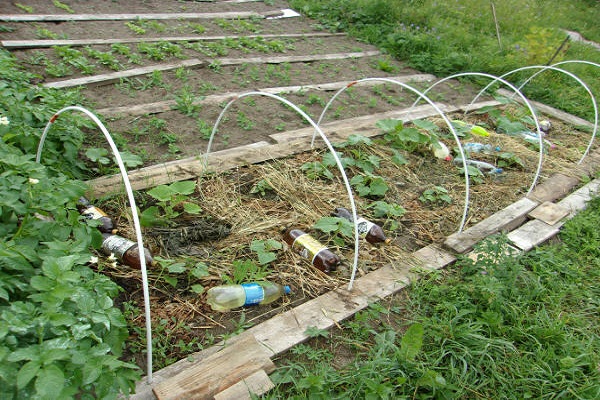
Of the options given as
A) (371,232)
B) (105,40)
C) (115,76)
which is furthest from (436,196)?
(105,40)

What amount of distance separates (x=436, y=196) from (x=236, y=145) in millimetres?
1740

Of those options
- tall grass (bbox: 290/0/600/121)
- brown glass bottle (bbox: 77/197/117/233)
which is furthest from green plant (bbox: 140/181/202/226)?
tall grass (bbox: 290/0/600/121)

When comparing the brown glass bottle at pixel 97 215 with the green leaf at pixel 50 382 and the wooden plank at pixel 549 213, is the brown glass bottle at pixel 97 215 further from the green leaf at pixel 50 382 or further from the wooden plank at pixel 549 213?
the wooden plank at pixel 549 213

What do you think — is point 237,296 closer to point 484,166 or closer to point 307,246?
point 307,246

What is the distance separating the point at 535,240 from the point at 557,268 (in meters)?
0.33

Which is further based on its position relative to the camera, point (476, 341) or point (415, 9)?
point (415, 9)

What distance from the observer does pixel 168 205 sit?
3.06 metres

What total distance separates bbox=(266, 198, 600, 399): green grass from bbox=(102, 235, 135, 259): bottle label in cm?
108

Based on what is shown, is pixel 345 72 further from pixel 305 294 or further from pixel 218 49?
Result: pixel 305 294

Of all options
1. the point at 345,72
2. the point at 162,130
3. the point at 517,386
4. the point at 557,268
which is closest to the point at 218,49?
the point at 345,72

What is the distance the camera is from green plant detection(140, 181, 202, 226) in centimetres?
283

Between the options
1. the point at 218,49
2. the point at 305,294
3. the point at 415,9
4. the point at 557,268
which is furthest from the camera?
the point at 415,9

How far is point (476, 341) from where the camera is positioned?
240 cm

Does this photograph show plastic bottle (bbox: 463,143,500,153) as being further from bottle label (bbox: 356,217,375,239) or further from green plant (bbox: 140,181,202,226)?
green plant (bbox: 140,181,202,226)
